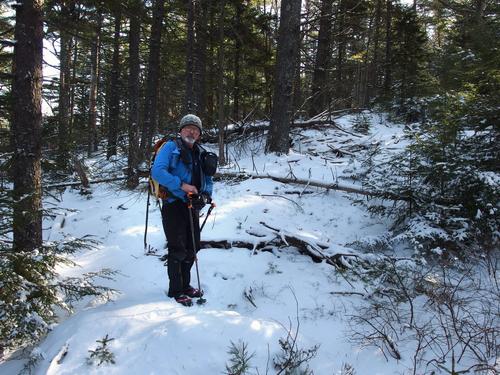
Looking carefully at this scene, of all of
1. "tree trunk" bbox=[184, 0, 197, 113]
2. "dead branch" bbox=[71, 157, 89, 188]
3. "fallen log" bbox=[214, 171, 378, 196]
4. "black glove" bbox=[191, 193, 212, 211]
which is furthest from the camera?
"dead branch" bbox=[71, 157, 89, 188]

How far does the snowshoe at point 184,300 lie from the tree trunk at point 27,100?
2.15 meters

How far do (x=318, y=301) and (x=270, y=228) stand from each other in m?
1.74

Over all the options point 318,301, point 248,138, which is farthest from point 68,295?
point 248,138

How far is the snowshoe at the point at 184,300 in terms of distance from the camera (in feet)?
15.9

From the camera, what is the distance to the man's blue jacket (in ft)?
15.4

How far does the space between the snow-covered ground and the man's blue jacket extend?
1.38 meters

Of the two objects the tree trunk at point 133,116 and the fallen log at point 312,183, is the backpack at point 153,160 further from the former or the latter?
the tree trunk at point 133,116

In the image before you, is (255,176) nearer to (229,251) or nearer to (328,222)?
(328,222)

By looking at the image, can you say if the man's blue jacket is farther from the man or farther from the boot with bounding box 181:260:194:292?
the boot with bounding box 181:260:194:292

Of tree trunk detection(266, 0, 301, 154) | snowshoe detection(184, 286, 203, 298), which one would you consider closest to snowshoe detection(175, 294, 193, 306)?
snowshoe detection(184, 286, 203, 298)

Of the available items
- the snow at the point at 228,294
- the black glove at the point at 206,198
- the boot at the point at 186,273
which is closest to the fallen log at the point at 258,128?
the snow at the point at 228,294

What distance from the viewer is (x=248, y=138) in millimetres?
12773

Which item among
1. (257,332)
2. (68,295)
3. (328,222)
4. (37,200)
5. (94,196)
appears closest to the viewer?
(257,332)

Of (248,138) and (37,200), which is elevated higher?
(248,138)
